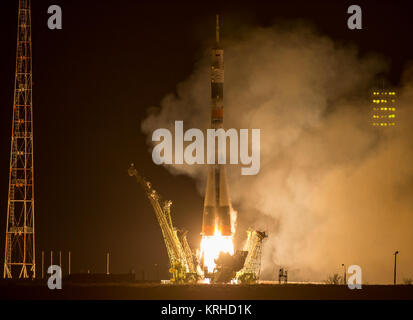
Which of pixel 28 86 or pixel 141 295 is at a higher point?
pixel 28 86

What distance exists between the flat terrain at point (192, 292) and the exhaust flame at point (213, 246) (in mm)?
9291

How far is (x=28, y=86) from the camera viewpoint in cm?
10438

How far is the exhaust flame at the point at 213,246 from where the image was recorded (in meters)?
110

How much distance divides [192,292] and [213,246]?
13.5m

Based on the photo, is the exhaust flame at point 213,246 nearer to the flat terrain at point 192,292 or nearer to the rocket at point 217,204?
the rocket at point 217,204

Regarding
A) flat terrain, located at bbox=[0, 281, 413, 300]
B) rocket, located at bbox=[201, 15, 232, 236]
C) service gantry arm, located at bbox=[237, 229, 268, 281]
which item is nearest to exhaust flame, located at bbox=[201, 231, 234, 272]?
rocket, located at bbox=[201, 15, 232, 236]

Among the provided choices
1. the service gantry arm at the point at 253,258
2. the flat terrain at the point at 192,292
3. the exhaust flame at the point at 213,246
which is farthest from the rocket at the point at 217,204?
the flat terrain at the point at 192,292

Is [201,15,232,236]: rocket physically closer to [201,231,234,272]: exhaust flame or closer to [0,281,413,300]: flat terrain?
[201,231,234,272]: exhaust flame

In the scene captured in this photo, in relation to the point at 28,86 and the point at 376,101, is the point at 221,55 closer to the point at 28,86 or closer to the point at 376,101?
the point at 28,86

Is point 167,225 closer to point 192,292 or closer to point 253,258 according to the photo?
point 253,258

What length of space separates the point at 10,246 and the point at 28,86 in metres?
14.2

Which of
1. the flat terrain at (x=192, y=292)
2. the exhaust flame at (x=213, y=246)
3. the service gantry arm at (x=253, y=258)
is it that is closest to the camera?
the flat terrain at (x=192, y=292)
